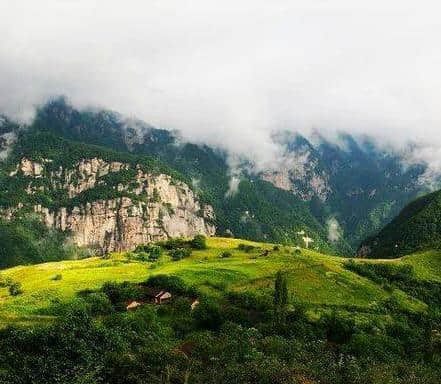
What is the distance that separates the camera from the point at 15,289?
150m

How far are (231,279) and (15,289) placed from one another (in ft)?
170

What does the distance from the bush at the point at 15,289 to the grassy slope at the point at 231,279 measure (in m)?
1.59

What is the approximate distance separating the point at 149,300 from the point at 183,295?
8.17m

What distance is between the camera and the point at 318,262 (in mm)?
172250

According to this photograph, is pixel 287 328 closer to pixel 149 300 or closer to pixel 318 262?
pixel 149 300

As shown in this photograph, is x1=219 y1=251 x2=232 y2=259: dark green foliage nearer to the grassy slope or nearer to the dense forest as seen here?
the grassy slope

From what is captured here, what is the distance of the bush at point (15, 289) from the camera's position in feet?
484

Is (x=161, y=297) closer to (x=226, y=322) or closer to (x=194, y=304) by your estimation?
(x=194, y=304)

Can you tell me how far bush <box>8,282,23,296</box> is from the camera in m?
148

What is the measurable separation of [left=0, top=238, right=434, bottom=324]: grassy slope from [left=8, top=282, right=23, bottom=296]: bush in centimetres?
159

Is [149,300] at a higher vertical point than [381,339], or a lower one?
higher

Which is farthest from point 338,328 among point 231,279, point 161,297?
point 161,297

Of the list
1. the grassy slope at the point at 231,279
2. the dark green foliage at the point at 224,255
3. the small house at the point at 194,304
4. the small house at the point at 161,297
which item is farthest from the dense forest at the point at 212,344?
the dark green foliage at the point at 224,255

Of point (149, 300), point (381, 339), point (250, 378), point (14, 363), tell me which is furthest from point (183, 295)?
point (250, 378)
